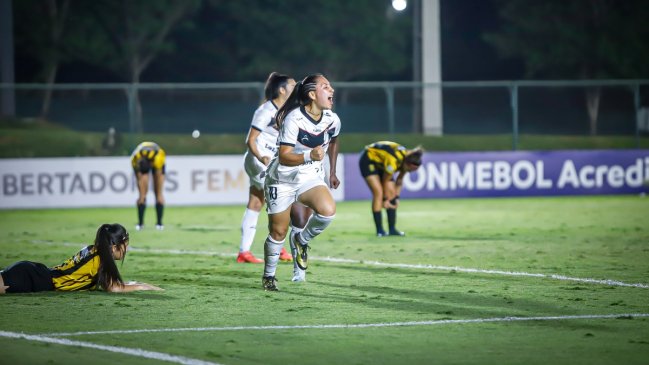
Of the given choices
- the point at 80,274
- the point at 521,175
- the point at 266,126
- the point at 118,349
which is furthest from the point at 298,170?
the point at 521,175

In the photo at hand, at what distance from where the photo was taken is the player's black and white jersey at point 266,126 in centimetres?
1394

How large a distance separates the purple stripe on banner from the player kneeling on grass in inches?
659

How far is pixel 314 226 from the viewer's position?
11859mm

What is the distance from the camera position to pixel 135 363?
791 centimetres

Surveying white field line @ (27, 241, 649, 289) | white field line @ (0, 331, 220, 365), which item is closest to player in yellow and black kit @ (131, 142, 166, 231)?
white field line @ (27, 241, 649, 289)

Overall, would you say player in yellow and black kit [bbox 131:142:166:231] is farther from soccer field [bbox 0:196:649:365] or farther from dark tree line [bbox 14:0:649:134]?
dark tree line [bbox 14:0:649:134]

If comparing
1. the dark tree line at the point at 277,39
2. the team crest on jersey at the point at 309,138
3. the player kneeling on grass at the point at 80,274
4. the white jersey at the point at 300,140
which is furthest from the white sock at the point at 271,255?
the dark tree line at the point at 277,39

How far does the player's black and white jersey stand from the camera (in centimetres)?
1394

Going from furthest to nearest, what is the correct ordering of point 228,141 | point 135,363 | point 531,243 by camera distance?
point 228,141
point 531,243
point 135,363

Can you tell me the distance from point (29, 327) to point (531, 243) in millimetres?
9129

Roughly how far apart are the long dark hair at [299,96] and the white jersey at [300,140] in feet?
0.24

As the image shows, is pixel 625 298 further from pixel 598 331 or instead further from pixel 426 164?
pixel 426 164

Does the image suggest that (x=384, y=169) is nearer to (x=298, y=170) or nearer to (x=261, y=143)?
(x=261, y=143)

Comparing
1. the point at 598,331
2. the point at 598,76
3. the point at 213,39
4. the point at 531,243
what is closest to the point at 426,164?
the point at 531,243
